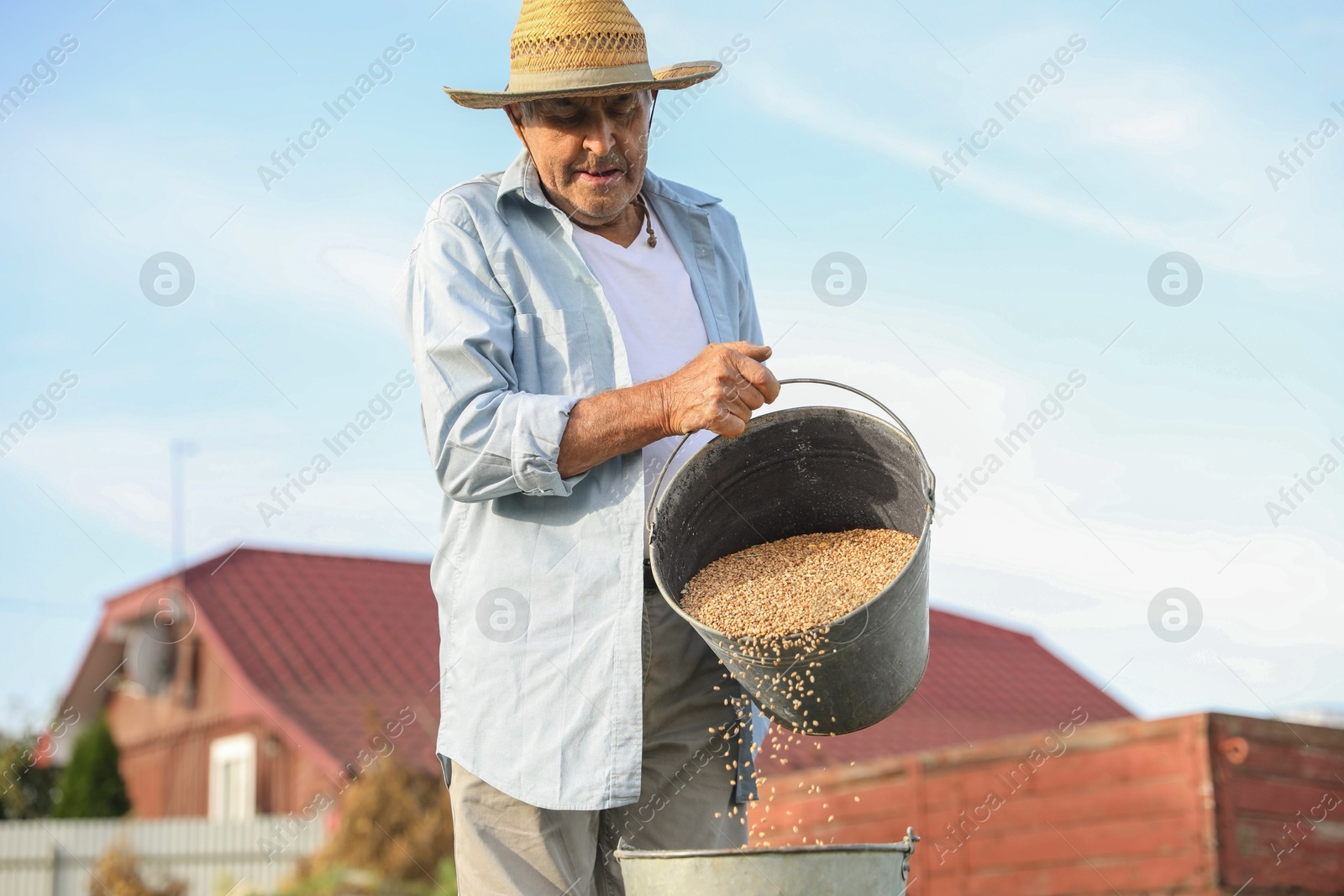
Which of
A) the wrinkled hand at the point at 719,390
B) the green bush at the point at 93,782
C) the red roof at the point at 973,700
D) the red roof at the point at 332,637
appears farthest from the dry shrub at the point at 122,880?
the wrinkled hand at the point at 719,390

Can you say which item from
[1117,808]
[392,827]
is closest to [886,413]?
[1117,808]

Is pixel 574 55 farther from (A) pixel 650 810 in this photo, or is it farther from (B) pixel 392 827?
(B) pixel 392 827

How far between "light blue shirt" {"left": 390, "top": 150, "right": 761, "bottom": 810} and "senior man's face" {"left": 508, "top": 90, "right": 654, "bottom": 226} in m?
0.05

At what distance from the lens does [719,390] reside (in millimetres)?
2125

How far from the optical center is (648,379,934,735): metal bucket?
6.93 ft

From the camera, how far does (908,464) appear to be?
2396 mm

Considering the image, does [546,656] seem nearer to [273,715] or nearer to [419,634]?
[273,715]

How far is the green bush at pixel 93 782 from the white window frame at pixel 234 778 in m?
1.72

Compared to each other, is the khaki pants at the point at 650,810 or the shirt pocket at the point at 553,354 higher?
the shirt pocket at the point at 553,354

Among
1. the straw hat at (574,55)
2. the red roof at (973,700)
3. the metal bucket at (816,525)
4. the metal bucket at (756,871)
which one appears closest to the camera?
the metal bucket at (756,871)

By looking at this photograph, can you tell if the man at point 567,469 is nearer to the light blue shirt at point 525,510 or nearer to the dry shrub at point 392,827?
the light blue shirt at point 525,510

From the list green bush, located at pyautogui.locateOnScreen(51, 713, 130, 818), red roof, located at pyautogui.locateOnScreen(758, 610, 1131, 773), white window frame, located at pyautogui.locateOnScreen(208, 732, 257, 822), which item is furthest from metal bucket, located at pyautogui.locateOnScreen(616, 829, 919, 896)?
green bush, located at pyautogui.locateOnScreen(51, 713, 130, 818)

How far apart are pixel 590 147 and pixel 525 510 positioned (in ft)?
2.17

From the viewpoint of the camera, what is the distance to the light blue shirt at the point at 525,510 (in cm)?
220
